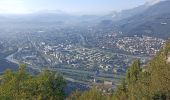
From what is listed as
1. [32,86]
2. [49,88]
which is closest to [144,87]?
[49,88]

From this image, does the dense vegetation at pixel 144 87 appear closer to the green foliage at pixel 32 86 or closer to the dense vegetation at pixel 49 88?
the dense vegetation at pixel 49 88

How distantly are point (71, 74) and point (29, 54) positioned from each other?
57731mm

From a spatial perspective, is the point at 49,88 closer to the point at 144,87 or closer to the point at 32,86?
the point at 32,86

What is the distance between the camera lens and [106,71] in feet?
469

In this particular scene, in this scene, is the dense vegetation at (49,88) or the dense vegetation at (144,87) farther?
the dense vegetation at (144,87)

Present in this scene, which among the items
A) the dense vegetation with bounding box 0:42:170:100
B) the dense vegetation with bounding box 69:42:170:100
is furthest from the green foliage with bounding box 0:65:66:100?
the dense vegetation with bounding box 69:42:170:100

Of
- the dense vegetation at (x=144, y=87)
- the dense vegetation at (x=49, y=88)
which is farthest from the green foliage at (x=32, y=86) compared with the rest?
the dense vegetation at (x=144, y=87)

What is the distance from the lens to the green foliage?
157 ft

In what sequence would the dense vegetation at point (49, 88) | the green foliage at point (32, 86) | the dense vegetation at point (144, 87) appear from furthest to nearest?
the dense vegetation at point (144, 87), the dense vegetation at point (49, 88), the green foliage at point (32, 86)

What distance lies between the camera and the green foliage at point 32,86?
47.9 m

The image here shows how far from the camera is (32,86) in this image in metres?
49.8

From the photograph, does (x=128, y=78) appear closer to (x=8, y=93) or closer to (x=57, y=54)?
(x=8, y=93)

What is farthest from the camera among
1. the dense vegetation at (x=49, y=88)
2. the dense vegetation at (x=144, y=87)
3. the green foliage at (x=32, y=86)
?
the dense vegetation at (x=144, y=87)

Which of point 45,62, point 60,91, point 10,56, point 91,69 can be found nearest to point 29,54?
point 10,56
